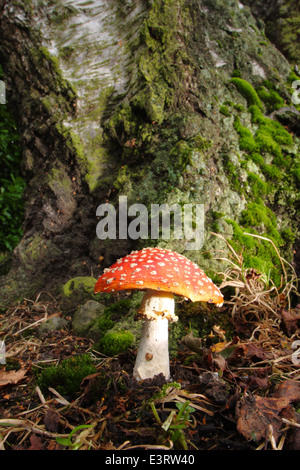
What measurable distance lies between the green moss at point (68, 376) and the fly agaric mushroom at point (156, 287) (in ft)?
1.26

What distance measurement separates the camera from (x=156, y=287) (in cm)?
173

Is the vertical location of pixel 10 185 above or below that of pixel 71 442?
below

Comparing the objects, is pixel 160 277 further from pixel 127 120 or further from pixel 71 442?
pixel 127 120

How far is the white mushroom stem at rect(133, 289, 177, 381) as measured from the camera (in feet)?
6.57

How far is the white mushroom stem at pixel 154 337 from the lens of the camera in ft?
6.57

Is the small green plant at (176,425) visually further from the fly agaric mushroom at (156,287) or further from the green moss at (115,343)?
the green moss at (115,343)

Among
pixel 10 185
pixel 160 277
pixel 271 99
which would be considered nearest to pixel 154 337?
pixel 160 277

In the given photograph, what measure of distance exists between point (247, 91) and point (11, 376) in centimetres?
473

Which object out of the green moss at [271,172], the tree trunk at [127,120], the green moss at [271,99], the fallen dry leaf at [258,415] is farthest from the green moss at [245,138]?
the fallen dry leaf at [258,415]

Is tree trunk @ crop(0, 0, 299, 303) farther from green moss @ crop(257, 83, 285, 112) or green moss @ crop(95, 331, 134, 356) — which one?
green moss @ crop(95, 331, 134, 356)

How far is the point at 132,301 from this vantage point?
2.94m

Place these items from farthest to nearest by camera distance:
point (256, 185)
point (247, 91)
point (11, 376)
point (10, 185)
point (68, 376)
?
1. point (10, 185)
2. point (247, 91)
3. point (256, 185)
4. point (11, 376)
5. point (68, 376)

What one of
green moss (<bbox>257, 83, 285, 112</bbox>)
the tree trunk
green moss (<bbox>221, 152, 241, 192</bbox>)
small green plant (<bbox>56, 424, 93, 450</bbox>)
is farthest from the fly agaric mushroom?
green moss (<bbox>257, 83, 285, 112</bbox>)
